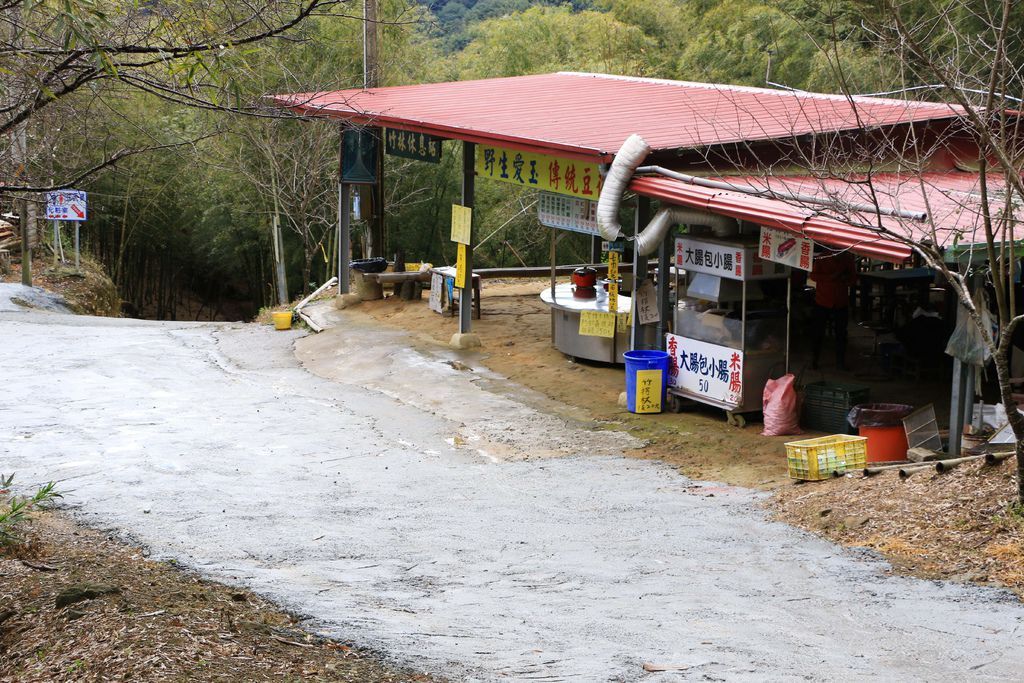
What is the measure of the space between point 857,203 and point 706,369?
9.58 feet

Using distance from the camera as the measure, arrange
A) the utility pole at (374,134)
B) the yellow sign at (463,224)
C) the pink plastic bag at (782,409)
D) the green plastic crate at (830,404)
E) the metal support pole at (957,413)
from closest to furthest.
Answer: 1. the metal support pole at (957,413)
2. the green plastic crate at (830,404)
3. the pink plastic bag at (782,409)
4. the yellow sign at (463,224)
5. the utility pole at (374,134)

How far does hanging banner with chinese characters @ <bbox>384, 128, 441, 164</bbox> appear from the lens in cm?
1956

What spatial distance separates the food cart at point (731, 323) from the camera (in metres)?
12.8

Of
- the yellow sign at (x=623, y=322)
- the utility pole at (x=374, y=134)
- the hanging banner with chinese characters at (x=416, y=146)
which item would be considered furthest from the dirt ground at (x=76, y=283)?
the yellow sign at (x=623, y=322)

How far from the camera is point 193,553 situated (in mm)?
7469

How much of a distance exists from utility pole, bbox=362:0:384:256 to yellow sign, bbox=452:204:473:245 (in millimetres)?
3962

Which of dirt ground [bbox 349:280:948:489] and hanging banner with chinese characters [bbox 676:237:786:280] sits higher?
hanging banner with chinese characters [bbox 676:237:786:280]

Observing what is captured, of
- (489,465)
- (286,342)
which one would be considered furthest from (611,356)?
(286,342)

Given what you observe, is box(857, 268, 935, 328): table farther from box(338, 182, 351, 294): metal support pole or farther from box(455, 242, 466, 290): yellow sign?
box(338, 182, 351, 294): metal support pole

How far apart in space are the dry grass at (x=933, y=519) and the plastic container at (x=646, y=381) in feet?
14.0

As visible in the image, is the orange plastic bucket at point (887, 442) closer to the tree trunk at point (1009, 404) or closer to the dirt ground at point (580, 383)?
the dirt ground at point (580, 383)

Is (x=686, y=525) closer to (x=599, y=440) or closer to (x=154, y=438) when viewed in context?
(x=599, y=440)

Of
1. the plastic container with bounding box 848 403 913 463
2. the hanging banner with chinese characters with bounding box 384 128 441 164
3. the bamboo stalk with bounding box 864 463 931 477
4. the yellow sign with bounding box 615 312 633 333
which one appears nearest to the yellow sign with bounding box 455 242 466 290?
the hanging banner with chinese characters with bounding box 384 128 441 164

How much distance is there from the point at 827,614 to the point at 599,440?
6.21m
